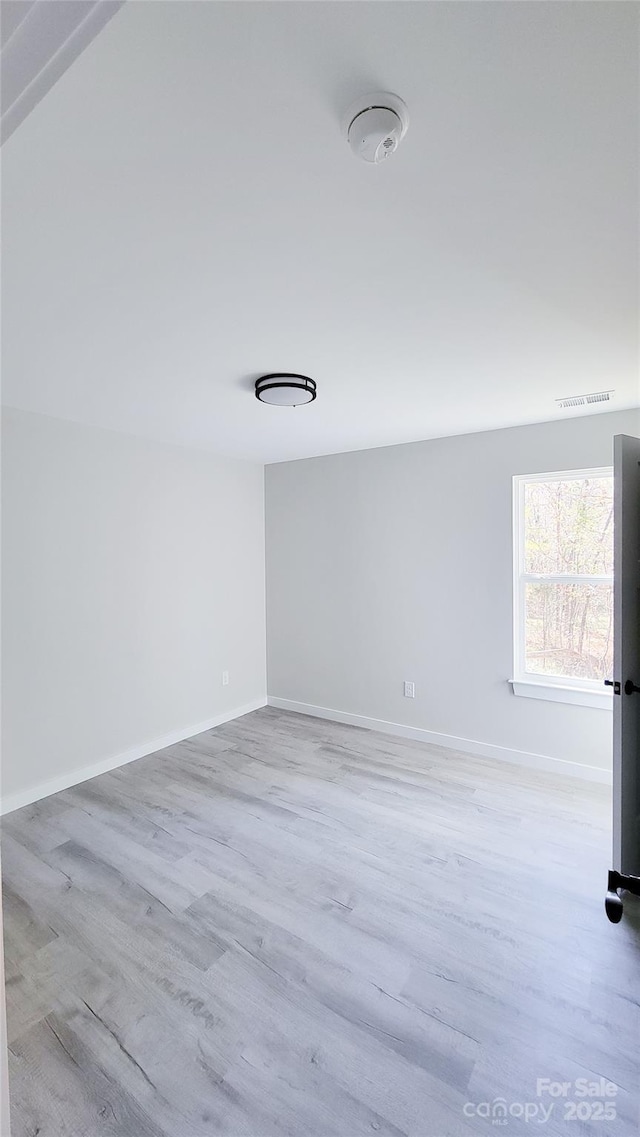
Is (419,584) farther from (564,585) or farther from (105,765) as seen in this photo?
(105,765)

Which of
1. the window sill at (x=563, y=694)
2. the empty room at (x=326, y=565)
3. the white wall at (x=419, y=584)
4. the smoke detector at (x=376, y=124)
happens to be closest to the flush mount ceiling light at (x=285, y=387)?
the empty room at (x=326, y=565)

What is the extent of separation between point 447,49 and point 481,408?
2.26m

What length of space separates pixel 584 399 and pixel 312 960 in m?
3.09

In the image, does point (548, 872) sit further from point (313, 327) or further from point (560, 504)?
point (313, 327)

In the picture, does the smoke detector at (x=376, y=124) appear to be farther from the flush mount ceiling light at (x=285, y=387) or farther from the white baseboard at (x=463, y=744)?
the white baseboard at (x=463, y=744)

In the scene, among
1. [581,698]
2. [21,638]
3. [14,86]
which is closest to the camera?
[14,86]

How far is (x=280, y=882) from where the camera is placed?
Result: 2.26m

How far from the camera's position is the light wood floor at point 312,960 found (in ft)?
4.51

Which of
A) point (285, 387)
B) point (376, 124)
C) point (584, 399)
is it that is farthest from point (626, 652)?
point (376, 124)

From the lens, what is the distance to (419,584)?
3920 mm

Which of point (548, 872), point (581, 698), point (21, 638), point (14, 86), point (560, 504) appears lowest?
point (548, 872)

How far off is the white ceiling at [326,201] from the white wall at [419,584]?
3.99 feet

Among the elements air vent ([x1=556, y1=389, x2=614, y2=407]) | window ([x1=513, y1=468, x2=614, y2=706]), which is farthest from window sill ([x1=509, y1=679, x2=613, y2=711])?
air vent ([x1=556, y1=389, x2=614, y2=407])

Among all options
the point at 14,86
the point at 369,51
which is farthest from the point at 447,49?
the point at 14,86
